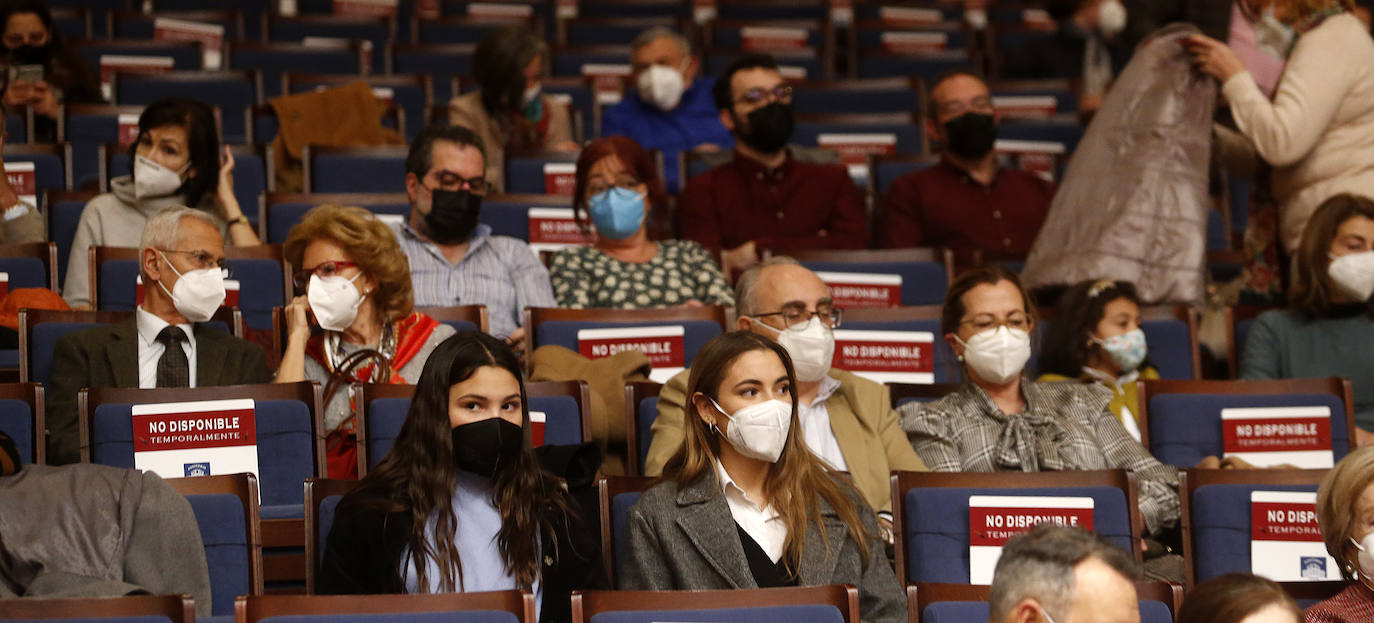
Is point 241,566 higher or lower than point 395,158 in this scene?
lower

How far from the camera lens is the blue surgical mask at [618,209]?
4715 mm

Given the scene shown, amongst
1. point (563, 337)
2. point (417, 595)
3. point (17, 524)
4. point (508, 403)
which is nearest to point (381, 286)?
point (563, 337)

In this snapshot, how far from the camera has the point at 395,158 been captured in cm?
552

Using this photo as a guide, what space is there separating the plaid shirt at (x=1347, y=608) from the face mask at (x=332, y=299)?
2228 mm

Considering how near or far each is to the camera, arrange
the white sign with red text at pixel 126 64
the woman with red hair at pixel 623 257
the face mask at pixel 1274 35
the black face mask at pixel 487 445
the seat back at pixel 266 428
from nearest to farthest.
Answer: the black face mask at pixel 487 445
the seat back at pixel 266 428
the woman with red hair at pixel 623 257
the face mask at pixel 1274 35
the white sign with red text at pixel 126 64

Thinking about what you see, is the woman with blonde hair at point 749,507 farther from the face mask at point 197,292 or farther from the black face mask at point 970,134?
the black face mask at point 970,134

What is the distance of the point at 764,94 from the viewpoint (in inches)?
215

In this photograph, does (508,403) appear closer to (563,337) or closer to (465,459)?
(465,459)

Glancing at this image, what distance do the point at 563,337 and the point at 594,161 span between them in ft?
2.61

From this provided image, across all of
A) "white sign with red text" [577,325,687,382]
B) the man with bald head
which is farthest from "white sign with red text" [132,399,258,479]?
"white sign with red text" [577,325,687,382]

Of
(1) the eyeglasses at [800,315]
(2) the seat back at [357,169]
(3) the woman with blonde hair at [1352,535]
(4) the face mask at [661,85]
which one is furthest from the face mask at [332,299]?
(4) the face mask at [661,85]

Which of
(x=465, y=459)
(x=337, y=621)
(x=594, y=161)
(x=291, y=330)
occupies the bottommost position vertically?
(x=337, y=621)

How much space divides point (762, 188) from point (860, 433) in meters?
2.00

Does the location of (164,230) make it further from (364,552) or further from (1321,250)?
(1321,250)
